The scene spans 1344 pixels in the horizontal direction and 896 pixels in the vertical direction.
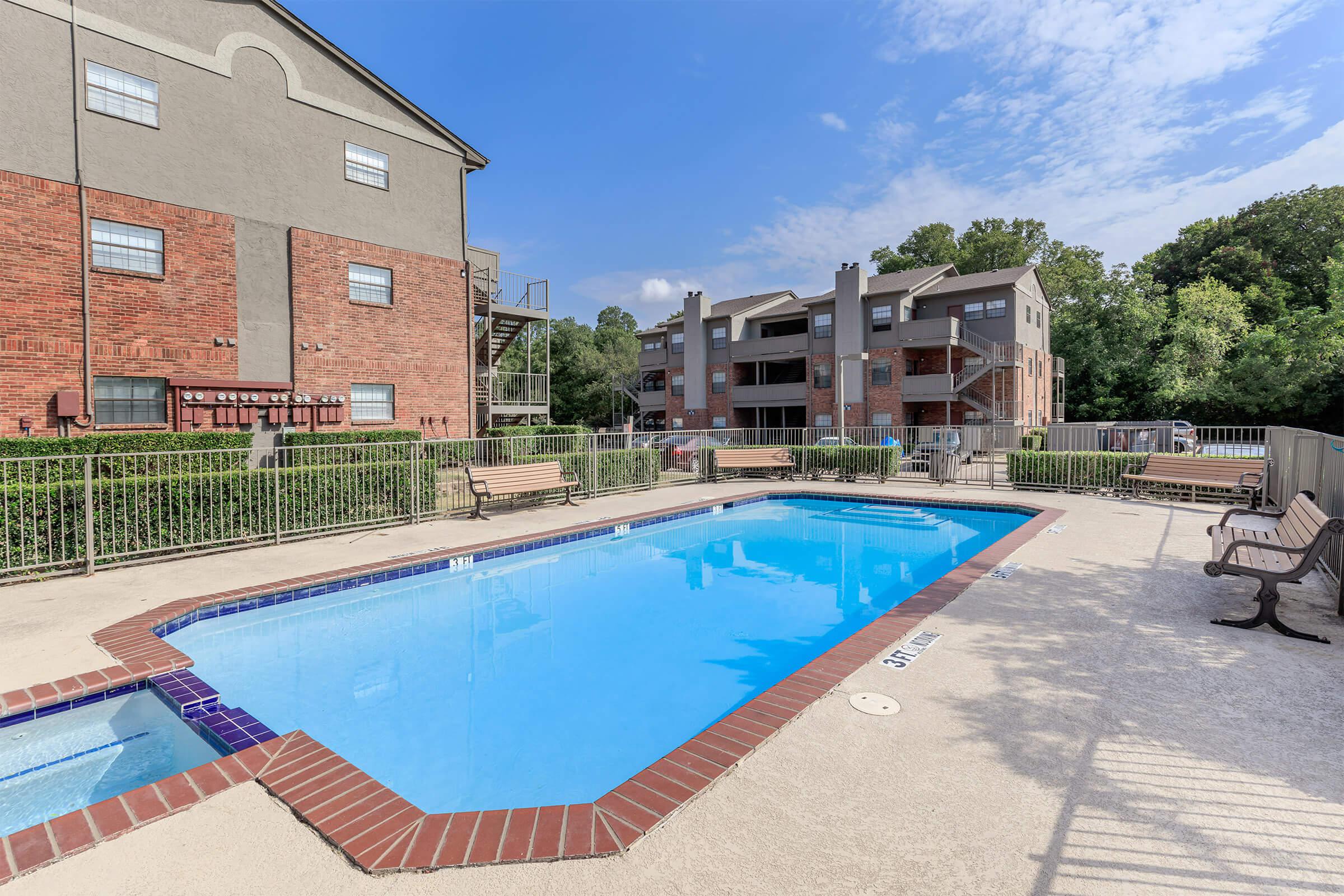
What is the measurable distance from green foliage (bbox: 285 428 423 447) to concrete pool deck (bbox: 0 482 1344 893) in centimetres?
895

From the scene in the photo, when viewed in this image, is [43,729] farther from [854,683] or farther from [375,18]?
[375,18]

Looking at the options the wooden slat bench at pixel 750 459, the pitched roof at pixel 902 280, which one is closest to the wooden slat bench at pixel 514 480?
the wooden slat bench at pixel 750 459

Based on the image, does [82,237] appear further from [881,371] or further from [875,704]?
[881,371]

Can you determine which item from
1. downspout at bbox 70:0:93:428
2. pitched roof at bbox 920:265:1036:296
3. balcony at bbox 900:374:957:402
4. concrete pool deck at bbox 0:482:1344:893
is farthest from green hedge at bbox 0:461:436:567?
pitched roof at bbox 920:265:1036:296

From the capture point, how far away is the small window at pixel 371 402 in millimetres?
15672

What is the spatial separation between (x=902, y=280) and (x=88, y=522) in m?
35.4

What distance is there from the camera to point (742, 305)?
40438 millimetres

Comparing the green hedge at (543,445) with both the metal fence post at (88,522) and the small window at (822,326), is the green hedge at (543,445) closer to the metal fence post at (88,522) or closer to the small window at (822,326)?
the metal fence post at (88,522)

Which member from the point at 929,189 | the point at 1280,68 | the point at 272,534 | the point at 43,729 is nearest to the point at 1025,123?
the point at 929,189

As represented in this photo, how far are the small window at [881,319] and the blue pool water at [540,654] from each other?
25.1 m

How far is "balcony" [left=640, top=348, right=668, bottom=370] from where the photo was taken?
42312mm

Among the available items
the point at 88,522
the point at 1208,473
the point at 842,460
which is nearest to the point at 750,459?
the point at 842,460

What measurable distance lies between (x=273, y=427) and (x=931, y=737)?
1544 centimetres

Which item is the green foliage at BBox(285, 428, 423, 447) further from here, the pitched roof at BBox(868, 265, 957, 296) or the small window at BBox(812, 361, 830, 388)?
the pitched roof at BBox(868, 265, 957, 296)
